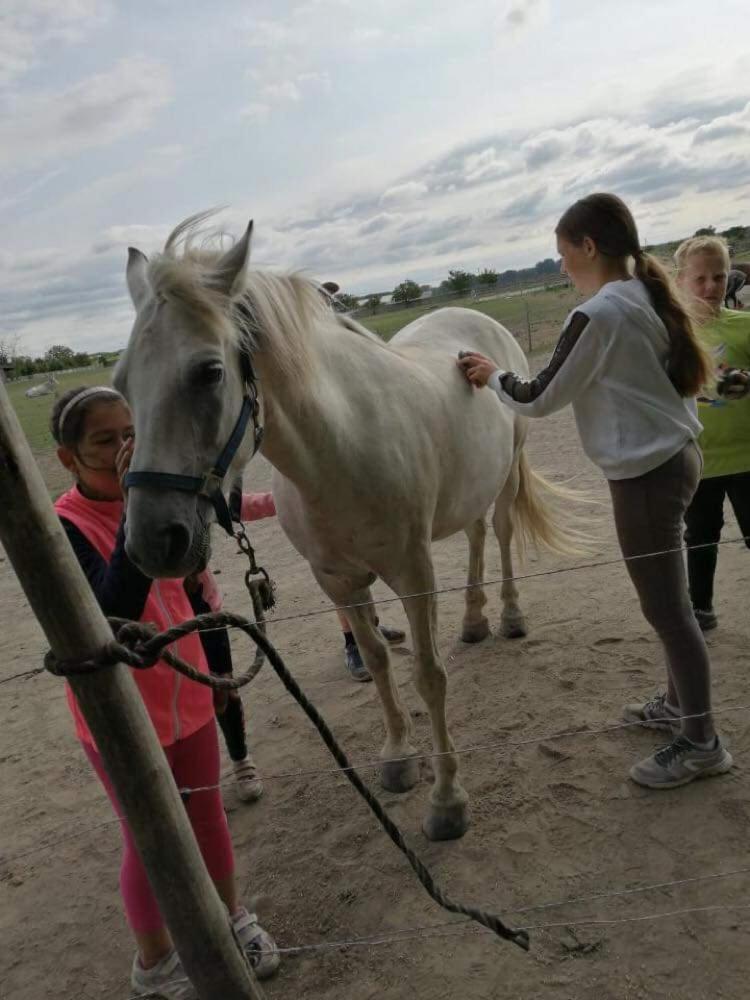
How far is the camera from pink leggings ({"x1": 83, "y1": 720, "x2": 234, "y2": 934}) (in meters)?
1.69

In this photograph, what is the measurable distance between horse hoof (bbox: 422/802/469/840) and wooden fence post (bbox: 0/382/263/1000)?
4.08ft

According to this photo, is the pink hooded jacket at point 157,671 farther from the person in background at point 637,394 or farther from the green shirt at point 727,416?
the green shirt at point 727,416

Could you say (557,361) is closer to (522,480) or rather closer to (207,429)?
(207,429)

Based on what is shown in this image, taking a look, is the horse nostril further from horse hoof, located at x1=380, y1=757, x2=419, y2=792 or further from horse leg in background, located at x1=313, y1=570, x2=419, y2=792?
horse hoof, located at x1=380, y1=757, x2=419, y2=792

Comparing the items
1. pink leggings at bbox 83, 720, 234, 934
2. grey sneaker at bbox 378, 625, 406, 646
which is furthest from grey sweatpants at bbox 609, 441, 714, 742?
grey sneaker at bbox 378, 625, 406, 646

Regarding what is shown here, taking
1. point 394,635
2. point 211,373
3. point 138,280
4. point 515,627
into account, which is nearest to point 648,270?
point 211,373

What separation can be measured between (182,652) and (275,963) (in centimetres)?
94

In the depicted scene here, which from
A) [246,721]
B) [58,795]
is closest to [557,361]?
[246,721]

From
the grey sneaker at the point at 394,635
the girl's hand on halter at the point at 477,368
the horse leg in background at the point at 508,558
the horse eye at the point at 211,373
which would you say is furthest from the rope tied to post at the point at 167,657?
the grey sneaker at the point at 394,635

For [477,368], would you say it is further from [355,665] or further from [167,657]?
[167,657]

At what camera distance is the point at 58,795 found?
2947 millimetres

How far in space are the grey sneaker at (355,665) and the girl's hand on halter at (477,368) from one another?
1.55 metres

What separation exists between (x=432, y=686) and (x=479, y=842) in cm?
54

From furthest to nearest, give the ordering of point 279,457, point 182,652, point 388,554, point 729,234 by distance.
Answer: point 729,234 < point 388,554 < point 279,457 < point 182,652
